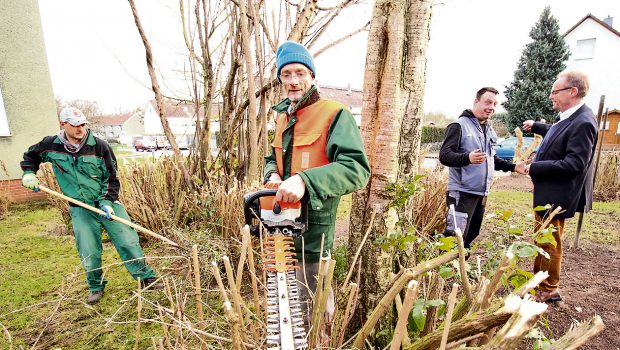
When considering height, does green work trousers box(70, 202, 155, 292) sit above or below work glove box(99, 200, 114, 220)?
below

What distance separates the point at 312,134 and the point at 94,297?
109 inches

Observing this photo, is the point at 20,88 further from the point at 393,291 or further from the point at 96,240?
the point at 393,291

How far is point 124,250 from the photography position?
10.2ft

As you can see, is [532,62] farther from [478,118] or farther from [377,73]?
[377,73]

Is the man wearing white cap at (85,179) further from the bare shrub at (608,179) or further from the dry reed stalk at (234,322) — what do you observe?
the bare shrub at (608,179)

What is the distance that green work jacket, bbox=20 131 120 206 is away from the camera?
114 inches

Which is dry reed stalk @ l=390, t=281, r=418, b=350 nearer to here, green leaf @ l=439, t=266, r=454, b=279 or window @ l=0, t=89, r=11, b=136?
green leaf @ l=439, t=266, r=454, b=279

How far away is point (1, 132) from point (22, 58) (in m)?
1.57

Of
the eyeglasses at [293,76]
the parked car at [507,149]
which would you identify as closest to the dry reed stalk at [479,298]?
the eyeglasses at [293,76]

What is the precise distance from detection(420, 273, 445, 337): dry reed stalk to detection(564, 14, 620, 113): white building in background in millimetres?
28574

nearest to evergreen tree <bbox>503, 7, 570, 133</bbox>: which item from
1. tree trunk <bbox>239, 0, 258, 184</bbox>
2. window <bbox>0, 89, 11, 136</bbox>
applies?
tree trunk <bbox>239, 0, 258, 184</bbox>

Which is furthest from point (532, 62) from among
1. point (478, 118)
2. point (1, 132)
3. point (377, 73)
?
point (1, 132)

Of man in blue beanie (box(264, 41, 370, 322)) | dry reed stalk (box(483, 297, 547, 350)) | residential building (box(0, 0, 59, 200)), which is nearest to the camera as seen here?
dry reed stalk (box(483, 297, 547, 350))

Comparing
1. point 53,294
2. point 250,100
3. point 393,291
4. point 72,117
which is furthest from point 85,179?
point 393,291
